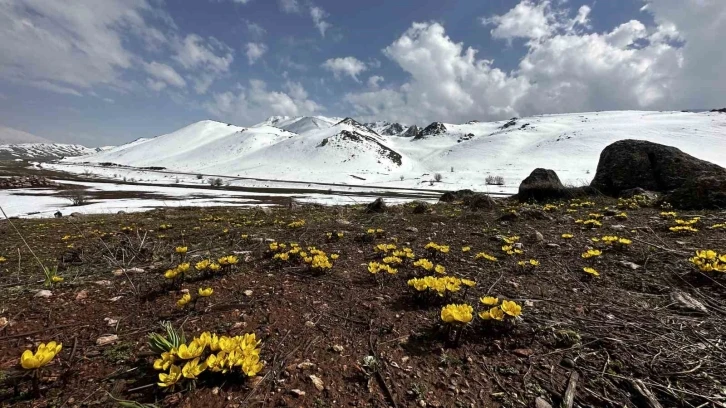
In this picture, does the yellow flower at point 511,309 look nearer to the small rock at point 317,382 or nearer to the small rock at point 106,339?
the small rock at point 317,382

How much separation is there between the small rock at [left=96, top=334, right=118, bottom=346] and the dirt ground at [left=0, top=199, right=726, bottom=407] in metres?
0.04

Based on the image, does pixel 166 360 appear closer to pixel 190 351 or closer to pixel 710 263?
pixel 190 351

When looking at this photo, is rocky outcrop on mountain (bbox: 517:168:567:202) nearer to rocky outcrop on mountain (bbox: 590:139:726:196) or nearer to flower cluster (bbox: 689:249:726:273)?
rocky outcrop on mountain (bbox: 590:139:726:196)

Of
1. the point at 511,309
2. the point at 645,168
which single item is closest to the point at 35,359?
the point at 511,309

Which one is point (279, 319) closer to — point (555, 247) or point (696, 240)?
point (555, 247)

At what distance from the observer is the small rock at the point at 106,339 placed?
2.93 m

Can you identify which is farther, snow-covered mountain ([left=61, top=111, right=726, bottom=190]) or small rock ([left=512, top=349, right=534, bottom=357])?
snow-covered mountain ([left=61, top=111, right=726, bottom=190])

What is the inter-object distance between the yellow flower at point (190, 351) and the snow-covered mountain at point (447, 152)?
65.6 meters

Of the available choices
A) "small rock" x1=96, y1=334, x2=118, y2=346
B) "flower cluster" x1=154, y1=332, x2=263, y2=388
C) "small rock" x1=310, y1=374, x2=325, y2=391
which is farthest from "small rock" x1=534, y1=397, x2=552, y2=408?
"small rock" x1=96, y1=334, x2=118, y2=346

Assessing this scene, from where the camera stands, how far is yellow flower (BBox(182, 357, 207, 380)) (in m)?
2.18

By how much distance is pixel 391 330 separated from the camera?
A: 325cm

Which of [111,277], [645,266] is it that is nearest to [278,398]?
[111,277]

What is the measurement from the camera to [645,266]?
479cm

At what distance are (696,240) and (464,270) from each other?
4513 millimetres
